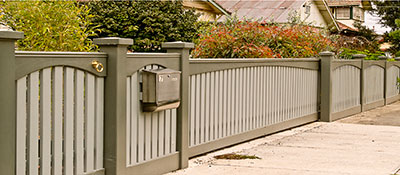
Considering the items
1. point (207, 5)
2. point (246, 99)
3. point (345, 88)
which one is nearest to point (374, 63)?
point (345, 88)

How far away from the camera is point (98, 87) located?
6.12 meters

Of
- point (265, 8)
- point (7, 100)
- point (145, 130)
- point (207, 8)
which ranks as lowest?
point (145, 130)

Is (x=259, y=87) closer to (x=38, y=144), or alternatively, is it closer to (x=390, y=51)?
(x=38, y=144)

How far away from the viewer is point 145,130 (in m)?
6.88

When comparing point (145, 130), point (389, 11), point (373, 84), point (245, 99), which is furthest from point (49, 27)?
point (389, 11)

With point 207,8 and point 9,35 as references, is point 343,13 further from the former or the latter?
point 9,35

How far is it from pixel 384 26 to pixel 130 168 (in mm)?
52954

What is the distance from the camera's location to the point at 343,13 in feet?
193

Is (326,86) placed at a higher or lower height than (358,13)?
lower

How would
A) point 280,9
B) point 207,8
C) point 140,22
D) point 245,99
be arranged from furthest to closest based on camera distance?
point 280,9 < point 207,8 < point 140,22 < point 245,99

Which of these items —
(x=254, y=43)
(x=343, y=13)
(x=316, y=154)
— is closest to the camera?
(x=316, y=154)

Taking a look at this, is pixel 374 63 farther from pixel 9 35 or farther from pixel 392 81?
pixel 9 35

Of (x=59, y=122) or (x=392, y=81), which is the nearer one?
(x=59, y=122)

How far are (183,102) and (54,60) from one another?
2.38 metres
